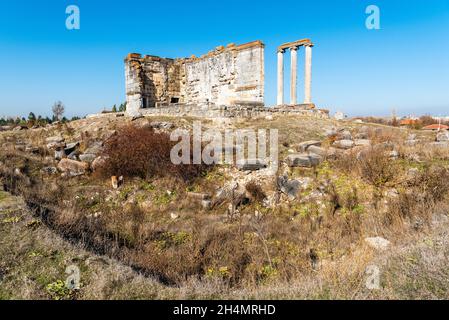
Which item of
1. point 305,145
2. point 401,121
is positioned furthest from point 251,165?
point 401,121

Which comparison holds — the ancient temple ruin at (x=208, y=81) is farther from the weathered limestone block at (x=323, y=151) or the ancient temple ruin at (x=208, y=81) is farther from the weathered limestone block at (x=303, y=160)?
the weathered limestone block at (x=303, y=160)

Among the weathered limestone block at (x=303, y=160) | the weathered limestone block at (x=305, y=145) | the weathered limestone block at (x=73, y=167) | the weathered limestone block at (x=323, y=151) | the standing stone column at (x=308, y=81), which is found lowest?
the weathered limestone block at (x=73, y=167)

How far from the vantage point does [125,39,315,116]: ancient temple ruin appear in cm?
1412

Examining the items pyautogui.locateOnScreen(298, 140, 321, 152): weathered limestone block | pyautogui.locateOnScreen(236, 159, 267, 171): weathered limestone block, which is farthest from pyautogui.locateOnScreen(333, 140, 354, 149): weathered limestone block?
pyautogui.locateOnScreen(236, 159, 267, 171): weathered limestone block

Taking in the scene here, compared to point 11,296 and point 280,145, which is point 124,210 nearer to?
point 11,296

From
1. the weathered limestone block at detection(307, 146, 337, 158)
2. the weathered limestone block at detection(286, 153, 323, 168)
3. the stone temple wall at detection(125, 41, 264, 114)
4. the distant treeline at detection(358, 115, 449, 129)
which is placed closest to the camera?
the weathered limestone block at detection(286, 153, 323, 168)

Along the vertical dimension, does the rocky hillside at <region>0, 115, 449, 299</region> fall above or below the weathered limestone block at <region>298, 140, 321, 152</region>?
below

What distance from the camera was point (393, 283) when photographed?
3.05 m

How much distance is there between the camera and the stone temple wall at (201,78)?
14359mm

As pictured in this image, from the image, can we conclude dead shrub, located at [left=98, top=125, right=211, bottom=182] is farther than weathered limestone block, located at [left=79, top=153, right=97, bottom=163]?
No

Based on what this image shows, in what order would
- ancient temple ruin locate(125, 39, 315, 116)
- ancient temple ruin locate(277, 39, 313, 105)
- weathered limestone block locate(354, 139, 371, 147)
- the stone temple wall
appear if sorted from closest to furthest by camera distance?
weathered limestone block locate(354, 139, 371, 147) → ancient temple ruin locate(125, 39, 315, 116) → the stone temple wall → ancient temple ruin locate(277, 39, 313, 105)

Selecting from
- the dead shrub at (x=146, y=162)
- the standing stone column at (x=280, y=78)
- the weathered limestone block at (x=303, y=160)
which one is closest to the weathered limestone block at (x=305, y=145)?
the weathered limestone block at (x=303, y=160)

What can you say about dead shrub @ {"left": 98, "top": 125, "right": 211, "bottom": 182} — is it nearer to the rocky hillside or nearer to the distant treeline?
the rocky hillside

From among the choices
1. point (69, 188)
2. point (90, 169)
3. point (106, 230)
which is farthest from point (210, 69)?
point (106, 230)
